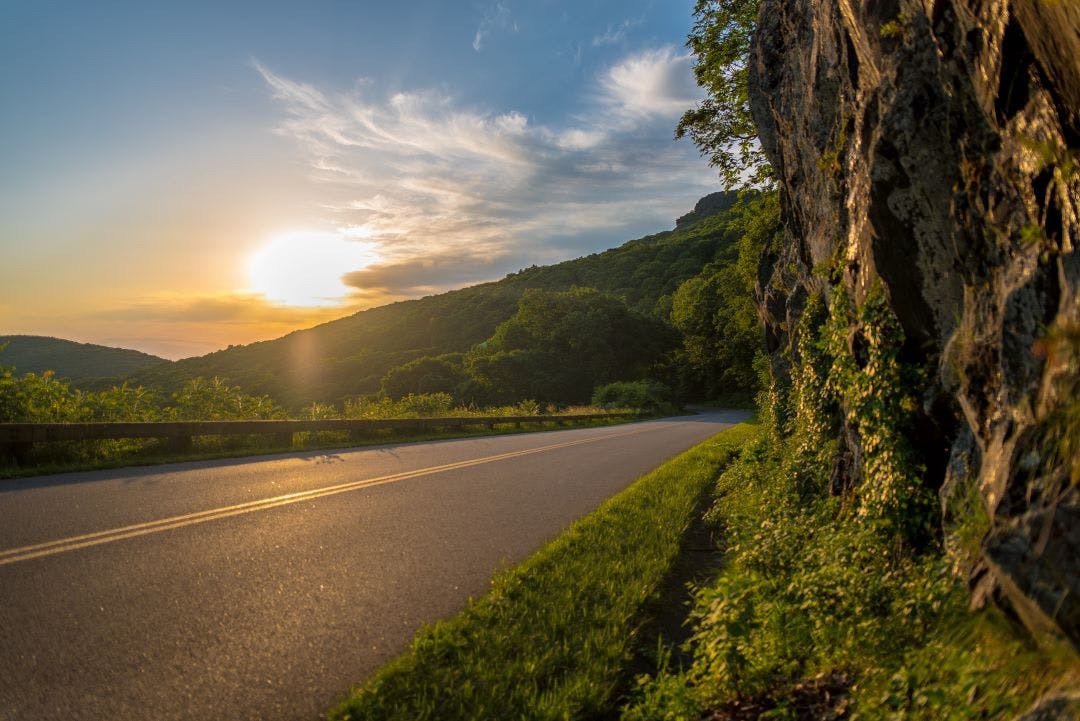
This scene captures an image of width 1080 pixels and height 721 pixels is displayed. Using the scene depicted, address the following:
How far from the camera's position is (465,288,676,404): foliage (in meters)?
64.1

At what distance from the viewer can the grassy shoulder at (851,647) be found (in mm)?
2359

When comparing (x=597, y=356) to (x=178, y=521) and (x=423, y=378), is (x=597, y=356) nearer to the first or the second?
(x=423, y=378)

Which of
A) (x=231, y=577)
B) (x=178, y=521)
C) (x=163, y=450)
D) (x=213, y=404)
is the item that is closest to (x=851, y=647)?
(x=231, y=577)

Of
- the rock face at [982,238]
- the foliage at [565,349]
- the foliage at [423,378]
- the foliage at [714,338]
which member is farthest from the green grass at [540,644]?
the foliage at [423,378]

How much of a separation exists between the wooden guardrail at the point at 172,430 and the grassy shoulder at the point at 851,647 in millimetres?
10187

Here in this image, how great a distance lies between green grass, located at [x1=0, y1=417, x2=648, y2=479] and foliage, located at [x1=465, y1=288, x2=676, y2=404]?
45208mm

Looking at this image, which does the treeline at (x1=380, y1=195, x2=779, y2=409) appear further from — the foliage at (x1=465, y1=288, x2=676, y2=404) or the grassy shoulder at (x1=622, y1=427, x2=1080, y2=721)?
the grassy shoulder at (x1=622, y1=427, x2=1080, y2=721)

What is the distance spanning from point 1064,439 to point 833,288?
4715mm

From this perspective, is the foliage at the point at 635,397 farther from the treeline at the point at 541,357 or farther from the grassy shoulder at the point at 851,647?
the grassy shoulder at the point at 851,647

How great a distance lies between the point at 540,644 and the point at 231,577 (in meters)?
→ 2.65

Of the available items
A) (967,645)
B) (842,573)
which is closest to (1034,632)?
(967,645)

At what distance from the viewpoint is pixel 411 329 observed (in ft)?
300

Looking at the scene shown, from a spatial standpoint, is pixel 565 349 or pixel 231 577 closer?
pixel 231 577

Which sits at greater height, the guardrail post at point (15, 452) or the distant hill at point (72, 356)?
the distant hill at point (72, 356)
